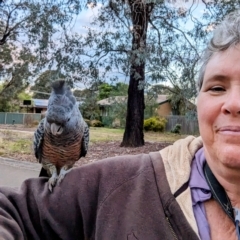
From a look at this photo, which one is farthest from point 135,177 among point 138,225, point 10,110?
point 10,110

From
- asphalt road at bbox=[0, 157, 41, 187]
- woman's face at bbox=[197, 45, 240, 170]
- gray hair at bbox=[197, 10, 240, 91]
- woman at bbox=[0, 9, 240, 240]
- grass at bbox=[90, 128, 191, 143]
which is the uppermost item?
gray hair at bbox=[197, 10, 240, 91]

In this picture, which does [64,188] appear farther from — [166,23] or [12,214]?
[166,23]

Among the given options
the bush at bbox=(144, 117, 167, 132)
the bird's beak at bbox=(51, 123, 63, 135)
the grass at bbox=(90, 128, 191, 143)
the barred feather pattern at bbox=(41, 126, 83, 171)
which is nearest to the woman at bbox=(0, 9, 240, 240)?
the bird's beak at bbox=(51, 123, 63, 135)

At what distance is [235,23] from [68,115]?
48.9 inches

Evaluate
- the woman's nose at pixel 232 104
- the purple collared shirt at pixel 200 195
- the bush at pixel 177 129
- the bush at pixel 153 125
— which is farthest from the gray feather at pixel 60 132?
the bush at pixel 153 125

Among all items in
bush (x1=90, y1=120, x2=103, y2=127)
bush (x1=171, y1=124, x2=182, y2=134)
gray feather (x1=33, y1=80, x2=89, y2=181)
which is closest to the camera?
gray feather (x1=33, y1=80, x2=89, y2=181)

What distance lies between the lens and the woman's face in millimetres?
1019

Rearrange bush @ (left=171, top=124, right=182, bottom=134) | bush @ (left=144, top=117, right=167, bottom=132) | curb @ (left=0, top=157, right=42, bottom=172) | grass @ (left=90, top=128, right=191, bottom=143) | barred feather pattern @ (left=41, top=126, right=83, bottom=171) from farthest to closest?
bush @ (left=144, top=117, right=167, bottom=132)
bush @ (left=171, top=124, right=182, bottom=134)
grass @ (left=90, top=128, right=191, bottom=143)
curb @ (left=0, top=157, right=42, bottom=172)
barred feather pattern @ (left=41, top=126, right=83, bottom=171)

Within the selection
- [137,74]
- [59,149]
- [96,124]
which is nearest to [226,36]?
[59,149]

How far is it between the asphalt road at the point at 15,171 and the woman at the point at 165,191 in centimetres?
482

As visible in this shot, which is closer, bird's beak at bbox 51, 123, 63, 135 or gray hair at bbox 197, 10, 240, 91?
gray hair at bbox 197, 10, 240, 91

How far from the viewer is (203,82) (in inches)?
44.9

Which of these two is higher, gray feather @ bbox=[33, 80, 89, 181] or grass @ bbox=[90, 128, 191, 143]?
gray feather @ bbox=[33, 80, 89, 181]

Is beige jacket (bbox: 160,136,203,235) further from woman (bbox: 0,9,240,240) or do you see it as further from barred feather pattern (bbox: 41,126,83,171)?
barred feather pattern (bbox: 41,126,83,171)
